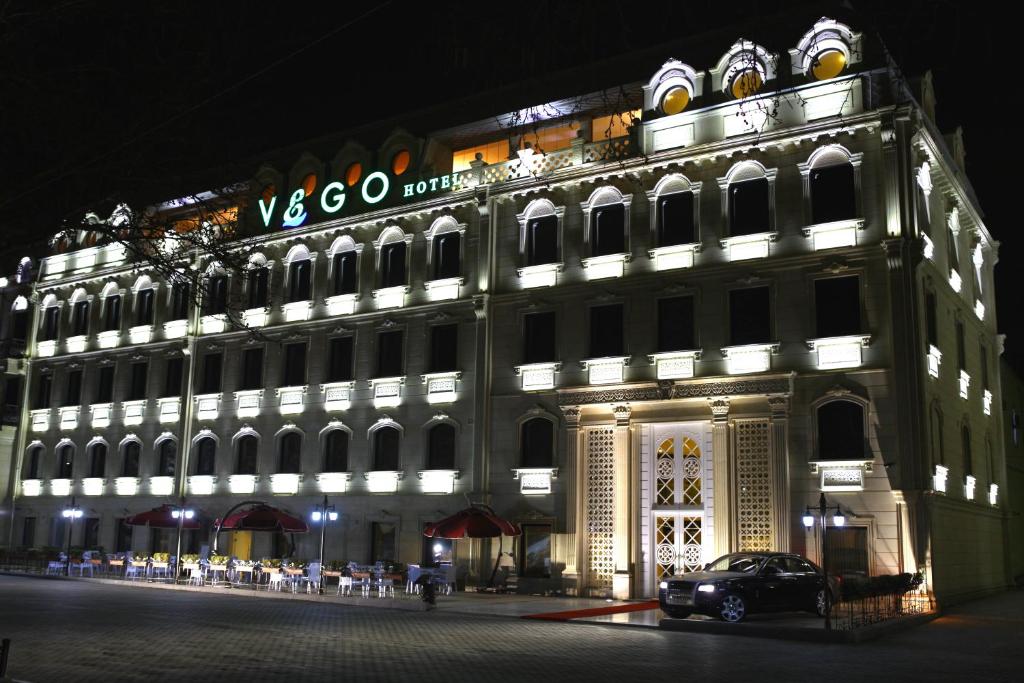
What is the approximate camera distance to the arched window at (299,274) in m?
39.3

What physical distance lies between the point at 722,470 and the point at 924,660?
12.7 meters

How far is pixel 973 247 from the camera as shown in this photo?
36.6 metres

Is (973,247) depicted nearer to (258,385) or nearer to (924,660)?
(924,660)

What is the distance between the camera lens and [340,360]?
37812mm

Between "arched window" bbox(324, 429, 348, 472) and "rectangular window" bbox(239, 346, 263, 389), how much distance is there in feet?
14.7

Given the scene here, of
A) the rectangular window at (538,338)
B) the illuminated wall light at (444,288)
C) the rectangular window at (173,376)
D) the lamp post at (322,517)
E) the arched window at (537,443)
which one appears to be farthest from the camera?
the rectangular window at (173,376)

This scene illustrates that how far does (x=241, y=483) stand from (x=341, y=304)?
8129 mm

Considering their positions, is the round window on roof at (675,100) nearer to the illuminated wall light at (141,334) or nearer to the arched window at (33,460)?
the illuminated wall light at (141,334)

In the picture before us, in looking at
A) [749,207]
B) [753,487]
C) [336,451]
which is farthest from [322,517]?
[749,207]

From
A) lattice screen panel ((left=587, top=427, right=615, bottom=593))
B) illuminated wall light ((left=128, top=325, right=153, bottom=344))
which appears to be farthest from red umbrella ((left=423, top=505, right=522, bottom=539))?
illuminated wall light ((left=128, top=325, right=153, bottom=344))

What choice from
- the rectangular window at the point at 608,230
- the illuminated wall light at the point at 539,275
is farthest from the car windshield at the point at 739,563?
the illuminated wall light at the point at 539,275

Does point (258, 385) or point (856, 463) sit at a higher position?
point (258, 385)

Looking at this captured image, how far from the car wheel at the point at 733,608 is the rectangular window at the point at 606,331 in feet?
36.3

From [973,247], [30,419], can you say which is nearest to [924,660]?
[973,247]
